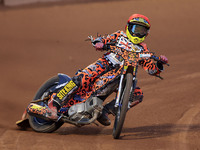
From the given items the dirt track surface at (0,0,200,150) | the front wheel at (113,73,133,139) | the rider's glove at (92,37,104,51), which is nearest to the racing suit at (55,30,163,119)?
the rider's glove at (92,37,104,51)

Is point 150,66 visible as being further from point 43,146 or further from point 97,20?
point 97,20

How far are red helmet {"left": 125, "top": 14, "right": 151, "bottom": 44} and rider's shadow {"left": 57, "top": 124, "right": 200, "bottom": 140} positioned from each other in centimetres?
162

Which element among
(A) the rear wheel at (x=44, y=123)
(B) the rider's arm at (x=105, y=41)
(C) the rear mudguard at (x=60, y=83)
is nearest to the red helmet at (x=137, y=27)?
(B) the rider's arm at (x=105, y=41)

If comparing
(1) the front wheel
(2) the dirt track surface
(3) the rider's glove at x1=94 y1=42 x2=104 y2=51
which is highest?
(3) the rider's glove at x1=94 y1=42 x2=104 y2=51

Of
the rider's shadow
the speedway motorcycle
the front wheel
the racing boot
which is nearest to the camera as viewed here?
the front wheel

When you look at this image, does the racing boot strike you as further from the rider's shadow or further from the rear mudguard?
the rear mudguard

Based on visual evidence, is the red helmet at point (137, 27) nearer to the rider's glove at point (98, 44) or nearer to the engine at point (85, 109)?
the rider's glove at point (98, 44)

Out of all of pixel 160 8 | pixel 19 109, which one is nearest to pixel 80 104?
pixel 19 109

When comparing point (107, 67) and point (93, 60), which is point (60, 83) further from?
point (93, 60)

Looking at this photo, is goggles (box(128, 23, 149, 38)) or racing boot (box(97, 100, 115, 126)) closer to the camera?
goggles (box(128, 23, 149, 38))

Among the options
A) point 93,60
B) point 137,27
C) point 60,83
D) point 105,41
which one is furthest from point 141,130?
point 93,60

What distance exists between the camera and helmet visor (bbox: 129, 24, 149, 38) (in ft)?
29.6

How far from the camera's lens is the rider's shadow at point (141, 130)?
30.5 ft

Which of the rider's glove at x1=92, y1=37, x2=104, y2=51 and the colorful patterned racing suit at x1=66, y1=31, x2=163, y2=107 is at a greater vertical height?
the rider's glove at x1=92, y1=37, x2=104, y2=51
